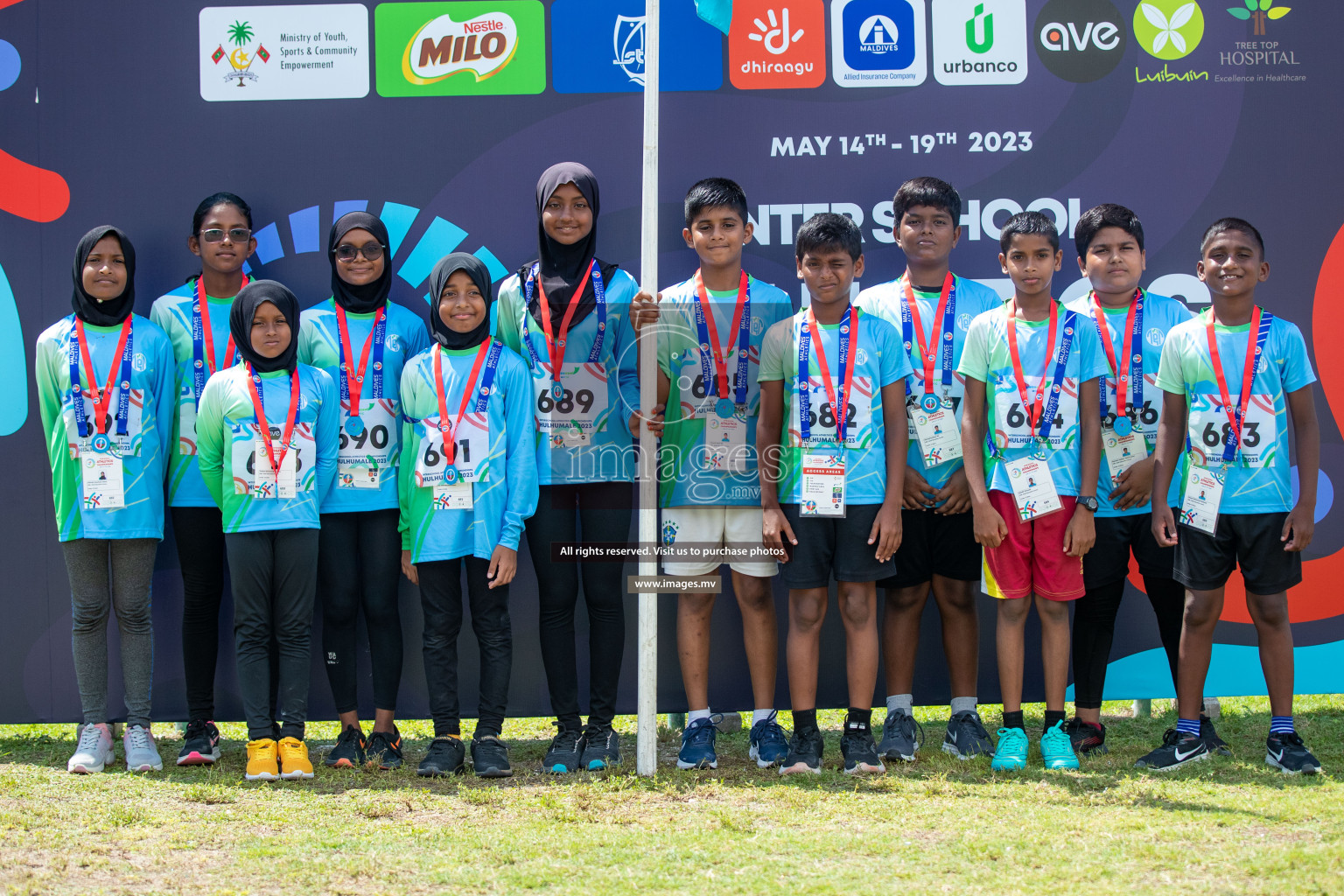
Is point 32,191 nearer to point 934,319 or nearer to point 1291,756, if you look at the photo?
point 934,319

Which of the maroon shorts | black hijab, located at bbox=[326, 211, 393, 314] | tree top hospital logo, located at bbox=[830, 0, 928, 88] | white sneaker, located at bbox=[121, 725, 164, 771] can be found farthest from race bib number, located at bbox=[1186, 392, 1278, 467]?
white sneaker, located at bbox=[121, 725, 164, 771]

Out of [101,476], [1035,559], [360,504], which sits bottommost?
[1035,559]

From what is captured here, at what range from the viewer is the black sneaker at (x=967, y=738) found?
166 inches

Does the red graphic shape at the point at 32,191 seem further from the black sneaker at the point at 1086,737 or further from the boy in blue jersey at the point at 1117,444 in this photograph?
the black sneaker at the point at 1086,737

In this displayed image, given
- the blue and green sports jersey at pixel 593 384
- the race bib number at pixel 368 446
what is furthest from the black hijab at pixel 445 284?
the race bib number at pixel 368 446

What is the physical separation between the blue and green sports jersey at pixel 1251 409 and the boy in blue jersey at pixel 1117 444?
0.30 meters

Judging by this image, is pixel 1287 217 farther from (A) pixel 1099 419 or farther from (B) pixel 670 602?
(B) pixel 670 602

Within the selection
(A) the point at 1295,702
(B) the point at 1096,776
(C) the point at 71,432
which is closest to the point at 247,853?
(C) the point at 71,432

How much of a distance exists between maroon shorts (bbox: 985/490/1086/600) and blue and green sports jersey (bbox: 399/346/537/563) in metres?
1.74

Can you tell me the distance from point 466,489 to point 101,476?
146 centimetres

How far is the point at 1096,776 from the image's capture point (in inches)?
155

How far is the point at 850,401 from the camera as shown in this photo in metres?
4.05

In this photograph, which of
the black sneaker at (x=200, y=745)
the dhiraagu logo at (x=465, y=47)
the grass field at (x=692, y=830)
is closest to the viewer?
the grass field at (x=692, y=830)

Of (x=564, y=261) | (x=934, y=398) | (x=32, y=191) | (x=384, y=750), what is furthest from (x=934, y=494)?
(x=32, y=191)
